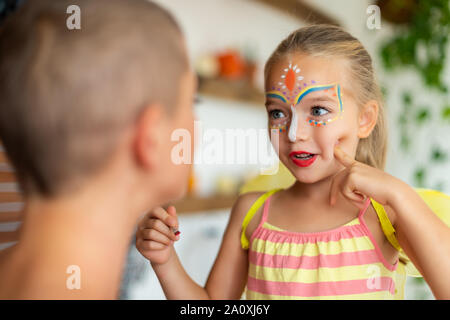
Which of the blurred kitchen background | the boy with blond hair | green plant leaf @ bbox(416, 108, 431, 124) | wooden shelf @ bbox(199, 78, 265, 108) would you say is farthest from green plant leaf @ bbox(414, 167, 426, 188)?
the boy with blond hair

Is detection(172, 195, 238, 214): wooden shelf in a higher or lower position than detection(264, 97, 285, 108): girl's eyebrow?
lower

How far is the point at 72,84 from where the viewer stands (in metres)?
0.34

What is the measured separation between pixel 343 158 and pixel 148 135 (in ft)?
1.00

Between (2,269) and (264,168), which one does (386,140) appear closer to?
(264,168)

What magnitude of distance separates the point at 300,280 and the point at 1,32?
50 cm

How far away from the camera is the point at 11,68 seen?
35 centimetres

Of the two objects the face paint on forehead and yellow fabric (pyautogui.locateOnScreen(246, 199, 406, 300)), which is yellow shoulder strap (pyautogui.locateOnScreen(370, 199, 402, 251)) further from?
the face paint on forehead

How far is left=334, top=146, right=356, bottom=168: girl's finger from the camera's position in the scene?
1.83ft

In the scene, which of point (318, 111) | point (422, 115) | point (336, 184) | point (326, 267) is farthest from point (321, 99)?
point (422, 115)

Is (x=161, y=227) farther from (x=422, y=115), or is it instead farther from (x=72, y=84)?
(x=422, y=115)

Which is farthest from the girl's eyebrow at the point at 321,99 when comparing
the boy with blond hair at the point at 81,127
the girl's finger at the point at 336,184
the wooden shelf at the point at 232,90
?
the wooden shelf at the point at 232,90

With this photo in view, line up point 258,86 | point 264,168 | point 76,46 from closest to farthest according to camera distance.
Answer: point 76,46
point 264,168
point 258,86

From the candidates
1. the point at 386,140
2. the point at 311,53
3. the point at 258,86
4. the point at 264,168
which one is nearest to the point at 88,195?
the point at 311,53

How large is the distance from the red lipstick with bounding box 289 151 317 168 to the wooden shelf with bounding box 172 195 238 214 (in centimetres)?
78
